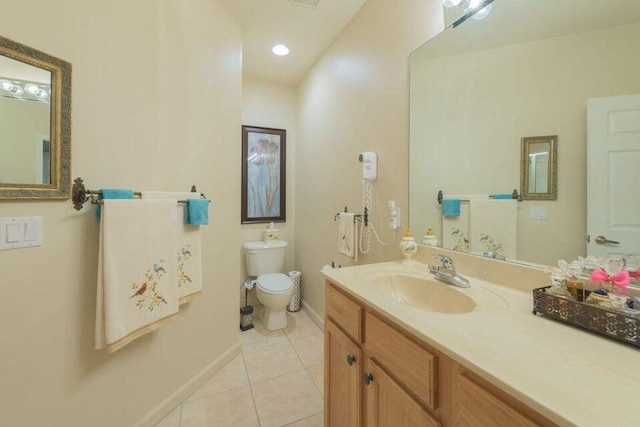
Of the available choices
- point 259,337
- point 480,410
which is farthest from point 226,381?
point 480,410

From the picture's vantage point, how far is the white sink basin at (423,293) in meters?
0.98

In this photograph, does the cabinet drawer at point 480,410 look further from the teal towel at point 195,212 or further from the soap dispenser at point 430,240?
the teal towel at point 195,212

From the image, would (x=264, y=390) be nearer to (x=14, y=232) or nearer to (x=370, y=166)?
(x=14, y=232)

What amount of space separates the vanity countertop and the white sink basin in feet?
0.32

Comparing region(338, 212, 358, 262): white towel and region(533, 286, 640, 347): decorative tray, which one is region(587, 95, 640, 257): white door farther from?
region(338, 212, 358, 262): white towel

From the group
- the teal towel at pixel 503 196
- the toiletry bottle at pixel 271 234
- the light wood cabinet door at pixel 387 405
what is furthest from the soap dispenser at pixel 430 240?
the toiletry bottle at pixel 271 234

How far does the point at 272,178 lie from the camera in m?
2.98

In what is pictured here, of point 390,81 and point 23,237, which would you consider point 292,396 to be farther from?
point 390,81

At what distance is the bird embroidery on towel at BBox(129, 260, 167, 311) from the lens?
1.22 m

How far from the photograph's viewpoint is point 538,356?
55cm

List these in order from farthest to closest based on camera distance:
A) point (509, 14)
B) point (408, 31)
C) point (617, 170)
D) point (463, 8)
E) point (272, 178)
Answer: point (272, 178) → point (408, 31) → point (463, 8) → point (509, 14) → point (617, 170)

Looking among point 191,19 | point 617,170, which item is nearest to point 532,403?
point 617,170

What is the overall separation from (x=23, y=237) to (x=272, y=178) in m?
2.15

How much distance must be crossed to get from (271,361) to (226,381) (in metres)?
0.34
